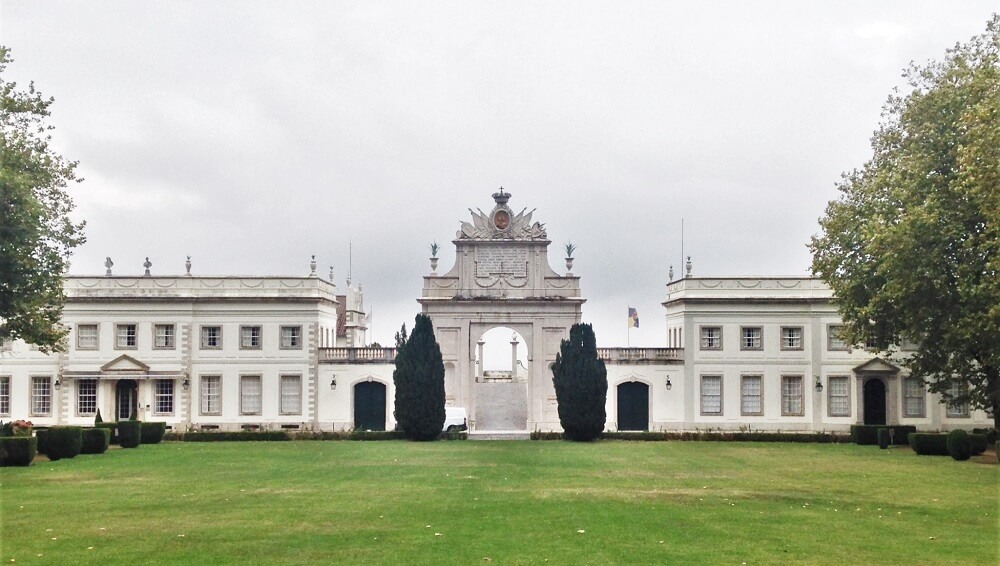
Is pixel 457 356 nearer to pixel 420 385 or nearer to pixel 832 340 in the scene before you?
pixel 420 385

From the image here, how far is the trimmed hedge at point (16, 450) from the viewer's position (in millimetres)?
30844

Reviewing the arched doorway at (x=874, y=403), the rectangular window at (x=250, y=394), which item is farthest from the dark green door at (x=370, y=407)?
the arched doorway at (x=874, y=403)

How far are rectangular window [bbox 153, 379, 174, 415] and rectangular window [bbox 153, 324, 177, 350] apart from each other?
4.99 feet

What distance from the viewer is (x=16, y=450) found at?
31.0 meters

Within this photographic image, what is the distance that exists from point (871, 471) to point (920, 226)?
863 cm

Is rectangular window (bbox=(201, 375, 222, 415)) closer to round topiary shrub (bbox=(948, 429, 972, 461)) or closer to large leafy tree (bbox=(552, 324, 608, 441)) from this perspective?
large leafy tree (bbox=(552, 324, 608, 441))

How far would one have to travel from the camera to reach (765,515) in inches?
774

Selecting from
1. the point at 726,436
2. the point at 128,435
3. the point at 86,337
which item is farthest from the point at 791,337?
the point at 86,337

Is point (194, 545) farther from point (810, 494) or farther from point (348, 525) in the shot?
point (810, 494)

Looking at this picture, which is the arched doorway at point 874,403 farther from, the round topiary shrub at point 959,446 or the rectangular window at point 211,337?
the rectangular window at point 211,337

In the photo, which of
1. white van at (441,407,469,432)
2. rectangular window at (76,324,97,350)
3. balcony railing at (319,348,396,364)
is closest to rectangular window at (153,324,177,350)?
rectangular window at (76,324,97,350)

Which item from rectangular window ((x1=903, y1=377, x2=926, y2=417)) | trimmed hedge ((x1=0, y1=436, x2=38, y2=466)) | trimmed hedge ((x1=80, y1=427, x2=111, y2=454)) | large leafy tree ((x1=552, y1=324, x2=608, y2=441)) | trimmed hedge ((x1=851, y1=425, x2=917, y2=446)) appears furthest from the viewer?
rectangular window ((x1=903, y1=377, x2=926, y2=417))

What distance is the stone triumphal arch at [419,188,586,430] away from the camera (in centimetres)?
5203

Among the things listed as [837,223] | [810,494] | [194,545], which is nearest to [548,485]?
[810,494]
